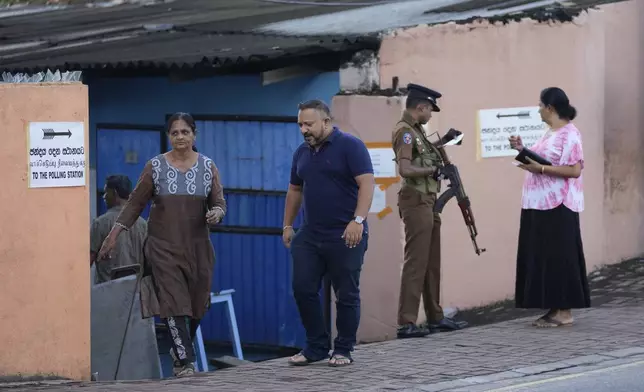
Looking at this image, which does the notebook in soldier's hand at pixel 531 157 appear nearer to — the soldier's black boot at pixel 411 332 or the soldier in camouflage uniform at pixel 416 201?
the soldier in camouflage uniform at pixel 416 201

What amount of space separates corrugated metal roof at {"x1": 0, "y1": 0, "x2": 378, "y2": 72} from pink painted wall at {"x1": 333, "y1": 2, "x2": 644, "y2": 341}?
2.16 feet

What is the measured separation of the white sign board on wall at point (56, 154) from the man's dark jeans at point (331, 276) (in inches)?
61.1

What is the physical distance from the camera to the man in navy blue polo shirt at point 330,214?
Result: 28.8 ft

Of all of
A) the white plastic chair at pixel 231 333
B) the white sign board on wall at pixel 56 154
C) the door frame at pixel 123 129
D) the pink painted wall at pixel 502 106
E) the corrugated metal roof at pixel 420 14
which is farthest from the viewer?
the door frame at pixel 123 129

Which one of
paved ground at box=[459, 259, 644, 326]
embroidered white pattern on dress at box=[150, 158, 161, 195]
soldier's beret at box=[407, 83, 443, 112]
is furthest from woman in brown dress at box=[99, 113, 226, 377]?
paved ground at box=[459, 259, 644, 326]

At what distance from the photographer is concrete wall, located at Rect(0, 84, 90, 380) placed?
8500mm

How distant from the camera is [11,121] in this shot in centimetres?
847

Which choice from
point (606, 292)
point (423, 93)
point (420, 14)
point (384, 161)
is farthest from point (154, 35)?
point (606, 292)

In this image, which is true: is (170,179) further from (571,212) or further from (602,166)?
(602,166)

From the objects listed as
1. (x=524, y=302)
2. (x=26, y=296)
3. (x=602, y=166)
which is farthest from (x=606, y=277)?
(x=26, y=296)

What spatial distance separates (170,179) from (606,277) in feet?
18.7

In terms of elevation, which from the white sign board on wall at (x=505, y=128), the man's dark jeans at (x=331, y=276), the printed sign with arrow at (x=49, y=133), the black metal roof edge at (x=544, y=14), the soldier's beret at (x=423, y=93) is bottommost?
the man's dark jeans at (x=331, y=276)

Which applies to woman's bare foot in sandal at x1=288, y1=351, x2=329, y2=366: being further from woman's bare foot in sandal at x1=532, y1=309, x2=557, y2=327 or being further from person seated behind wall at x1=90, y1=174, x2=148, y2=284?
woman's bare foot in sandal at x1=532, y1=309, x2=557, y2=327

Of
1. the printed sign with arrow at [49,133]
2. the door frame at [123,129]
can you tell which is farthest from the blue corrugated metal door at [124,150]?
the printed sign with arrow at [49,133]
